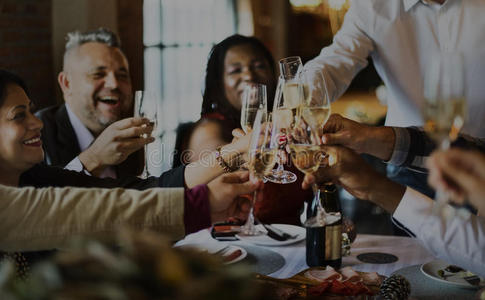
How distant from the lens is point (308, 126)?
1486 millimetres

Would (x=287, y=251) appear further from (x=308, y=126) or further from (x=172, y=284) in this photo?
(x=172, y=284)

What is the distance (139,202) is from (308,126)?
1.76ft

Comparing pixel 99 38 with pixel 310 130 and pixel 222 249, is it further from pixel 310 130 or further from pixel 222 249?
pixel 310 130

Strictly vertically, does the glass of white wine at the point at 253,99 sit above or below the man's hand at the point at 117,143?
above

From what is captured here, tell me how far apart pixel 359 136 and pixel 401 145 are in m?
0.18

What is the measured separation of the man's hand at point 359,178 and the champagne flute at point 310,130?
0.08ft

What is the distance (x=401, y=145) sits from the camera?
1.86 meters

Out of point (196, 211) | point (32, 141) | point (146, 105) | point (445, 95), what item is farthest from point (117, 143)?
point (445, 95)

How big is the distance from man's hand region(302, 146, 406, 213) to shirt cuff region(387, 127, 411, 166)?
47 centimetres

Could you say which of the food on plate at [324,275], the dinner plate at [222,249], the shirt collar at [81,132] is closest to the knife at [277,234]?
the dinner plate at [222,249]

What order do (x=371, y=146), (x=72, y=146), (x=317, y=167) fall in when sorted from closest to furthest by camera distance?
(x=317, y=167) → (x=371, y=146) → (x=72, y=146)

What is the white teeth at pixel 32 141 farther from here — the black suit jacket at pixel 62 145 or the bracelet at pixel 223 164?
the black suit jacket at pixel 62 145

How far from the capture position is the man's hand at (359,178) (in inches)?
54.4

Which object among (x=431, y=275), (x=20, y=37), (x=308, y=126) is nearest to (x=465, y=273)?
(x=431, y=275)
